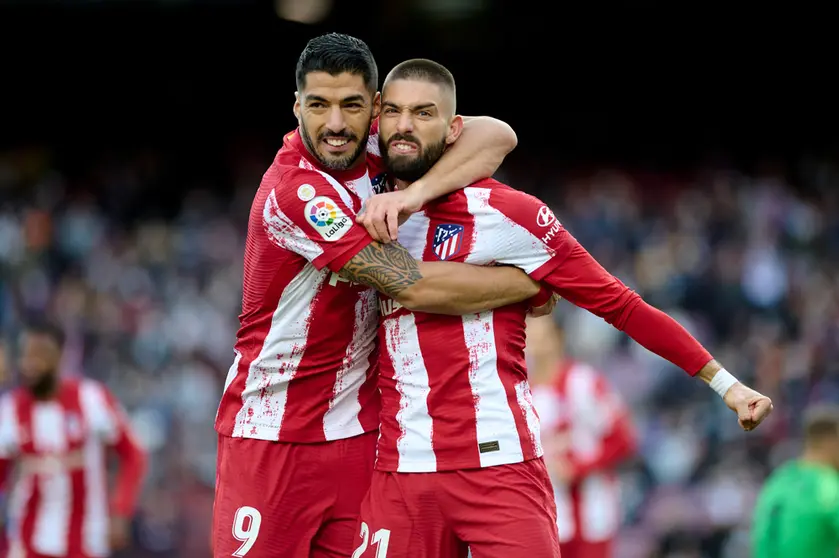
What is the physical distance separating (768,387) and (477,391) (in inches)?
382

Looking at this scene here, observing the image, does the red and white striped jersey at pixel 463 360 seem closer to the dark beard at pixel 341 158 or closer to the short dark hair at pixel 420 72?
the dark beard at pixel 341 158

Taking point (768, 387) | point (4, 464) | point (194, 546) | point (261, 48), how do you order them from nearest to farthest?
1. point (4, 464)
2. point (194, 546)
3. point (768, 387)
4. point (261, 48)

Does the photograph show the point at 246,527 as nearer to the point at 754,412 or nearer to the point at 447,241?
the point at 447,241

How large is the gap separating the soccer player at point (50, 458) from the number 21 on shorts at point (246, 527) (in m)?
4.05

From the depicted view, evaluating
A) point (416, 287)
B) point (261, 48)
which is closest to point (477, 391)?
point (416, 287)

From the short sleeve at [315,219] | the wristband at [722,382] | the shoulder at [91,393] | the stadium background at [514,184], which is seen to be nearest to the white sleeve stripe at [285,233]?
the short sleeve at [315,219]

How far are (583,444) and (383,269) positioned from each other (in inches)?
206

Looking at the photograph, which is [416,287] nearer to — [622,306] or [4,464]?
[622,306]

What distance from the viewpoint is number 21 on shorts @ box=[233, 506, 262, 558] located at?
464 centimetres

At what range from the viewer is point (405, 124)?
454 centimetres

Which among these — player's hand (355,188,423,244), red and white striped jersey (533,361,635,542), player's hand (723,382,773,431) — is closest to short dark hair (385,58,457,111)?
player's hand (355,188,423,244)

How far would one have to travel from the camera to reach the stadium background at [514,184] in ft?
42.0

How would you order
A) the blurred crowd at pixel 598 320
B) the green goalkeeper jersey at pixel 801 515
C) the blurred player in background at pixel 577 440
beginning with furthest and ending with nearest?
the blurred crowd at pixel 598 320 < the blurred player in background at pixel 577 440 < the green goalkeeper jersey at pixel 801 515

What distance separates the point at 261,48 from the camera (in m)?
18.8
